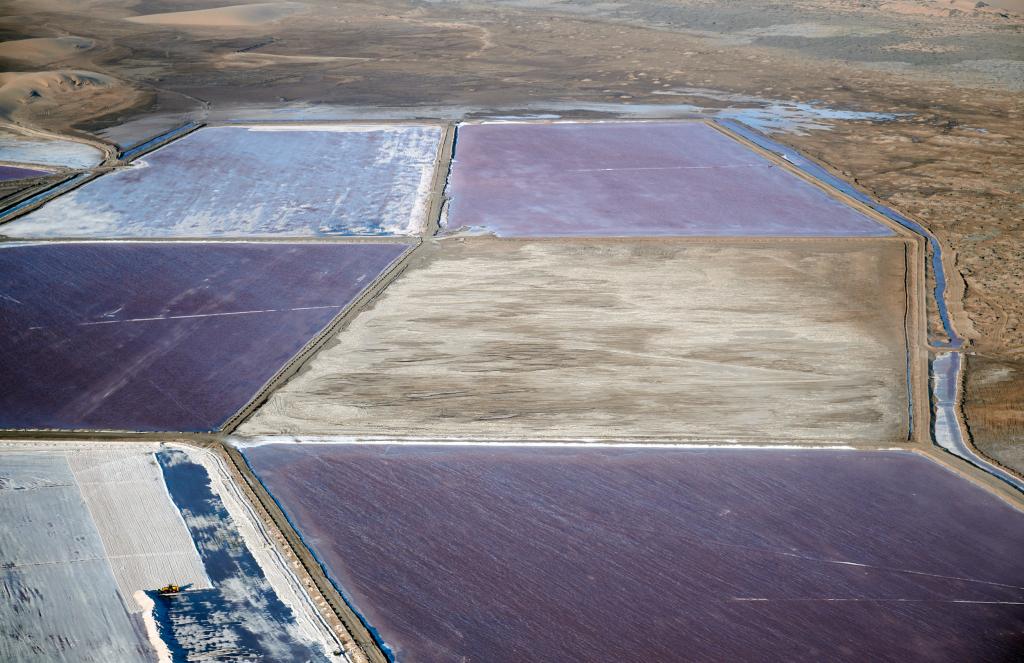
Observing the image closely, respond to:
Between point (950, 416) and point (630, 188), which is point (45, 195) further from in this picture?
point (950, 416)

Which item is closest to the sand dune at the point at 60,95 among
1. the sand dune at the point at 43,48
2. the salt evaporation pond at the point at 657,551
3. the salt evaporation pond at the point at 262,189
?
the sand dune at the point at 43,48

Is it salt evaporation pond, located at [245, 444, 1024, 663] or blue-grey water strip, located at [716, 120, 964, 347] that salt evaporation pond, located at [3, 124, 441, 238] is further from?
salt evaporation pond, located at [245, 444, 1024, 663]

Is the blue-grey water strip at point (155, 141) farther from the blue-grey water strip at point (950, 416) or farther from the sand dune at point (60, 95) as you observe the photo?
the blue-grey water strip at point (950, 416)

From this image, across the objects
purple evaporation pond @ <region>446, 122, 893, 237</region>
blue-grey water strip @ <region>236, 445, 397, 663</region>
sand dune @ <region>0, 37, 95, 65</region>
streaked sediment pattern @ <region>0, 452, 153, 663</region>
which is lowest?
blue-grey water strip @ <region>236, 445, 397, 663</region>

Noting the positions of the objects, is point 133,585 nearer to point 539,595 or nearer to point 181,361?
point 539,595

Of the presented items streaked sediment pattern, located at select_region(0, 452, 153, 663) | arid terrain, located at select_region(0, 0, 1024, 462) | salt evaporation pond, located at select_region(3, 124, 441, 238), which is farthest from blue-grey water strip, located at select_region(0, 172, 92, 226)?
streaked sediment pattern, located at select_region(0, 452, 153, 663)

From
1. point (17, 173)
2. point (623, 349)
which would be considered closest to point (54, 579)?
point (623, 349)
